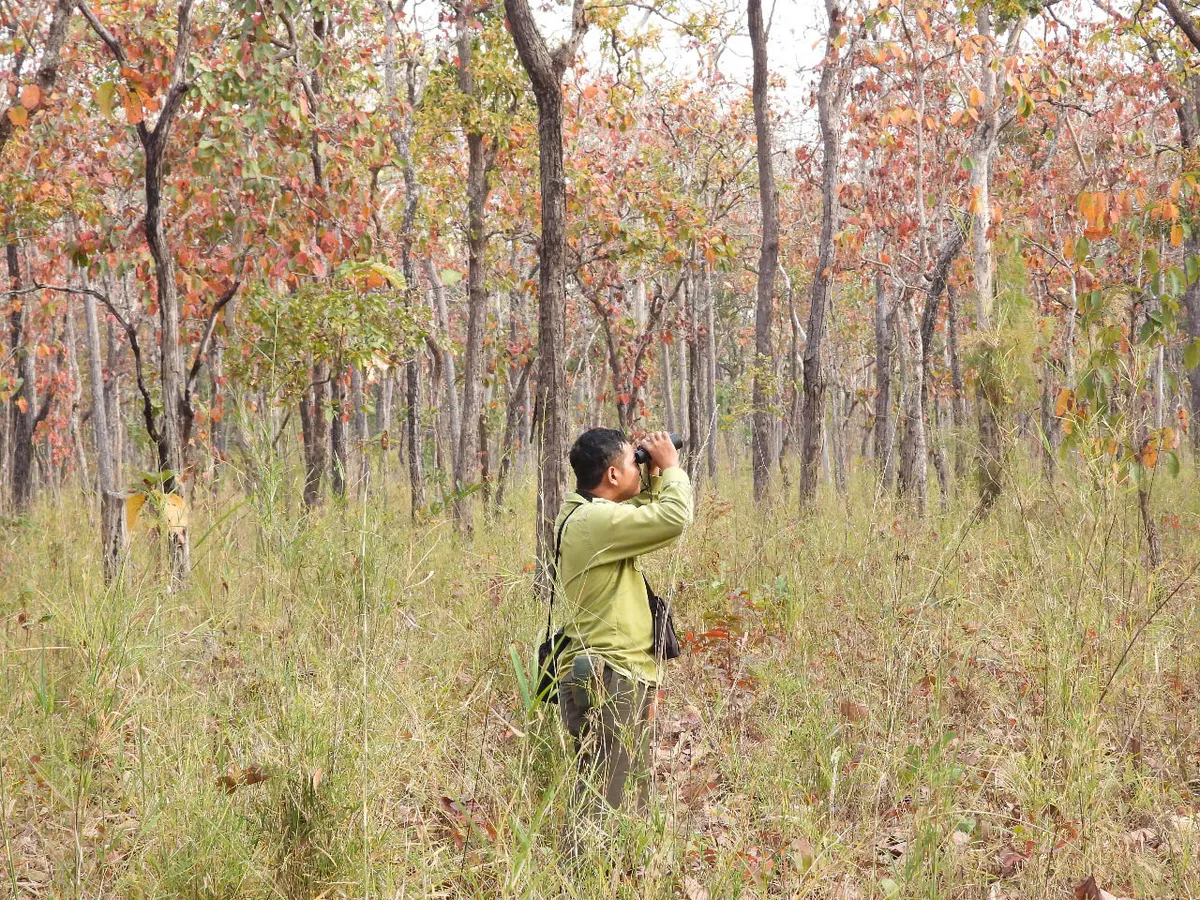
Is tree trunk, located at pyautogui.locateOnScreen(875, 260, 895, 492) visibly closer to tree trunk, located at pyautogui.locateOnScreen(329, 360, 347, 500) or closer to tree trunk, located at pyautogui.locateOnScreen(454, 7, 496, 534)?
tree trunk, located at pyautogui.locateOnScreen(454, 7, 496, 534)

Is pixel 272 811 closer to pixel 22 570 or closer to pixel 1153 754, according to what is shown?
pixel 1153 754

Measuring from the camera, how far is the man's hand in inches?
137

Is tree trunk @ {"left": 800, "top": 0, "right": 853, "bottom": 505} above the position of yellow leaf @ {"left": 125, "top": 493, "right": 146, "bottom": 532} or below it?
above

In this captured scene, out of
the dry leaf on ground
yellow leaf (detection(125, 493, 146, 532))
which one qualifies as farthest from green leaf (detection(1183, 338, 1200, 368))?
yellow leaf (detection(125, 493, 146, 532))

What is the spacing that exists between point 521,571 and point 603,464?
3.14m

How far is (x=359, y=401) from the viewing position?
46.0ft

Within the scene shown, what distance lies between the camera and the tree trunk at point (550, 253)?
210 inches

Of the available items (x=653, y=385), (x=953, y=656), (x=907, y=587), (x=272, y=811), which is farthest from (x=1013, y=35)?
(x=653, y=385)

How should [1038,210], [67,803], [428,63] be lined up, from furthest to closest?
[1038,210] < [428,63] < [67,803]

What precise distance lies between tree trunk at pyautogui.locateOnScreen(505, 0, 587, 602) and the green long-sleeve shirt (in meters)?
1.95

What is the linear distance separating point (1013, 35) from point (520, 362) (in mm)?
7795

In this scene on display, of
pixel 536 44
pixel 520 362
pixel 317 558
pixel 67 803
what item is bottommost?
pixel 67 803

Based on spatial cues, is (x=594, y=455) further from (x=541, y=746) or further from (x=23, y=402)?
(x=23, y=402)

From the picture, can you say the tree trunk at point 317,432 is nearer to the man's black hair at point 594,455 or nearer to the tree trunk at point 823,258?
the tree trunk at point 823,258
